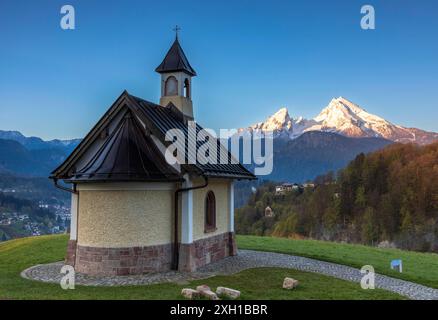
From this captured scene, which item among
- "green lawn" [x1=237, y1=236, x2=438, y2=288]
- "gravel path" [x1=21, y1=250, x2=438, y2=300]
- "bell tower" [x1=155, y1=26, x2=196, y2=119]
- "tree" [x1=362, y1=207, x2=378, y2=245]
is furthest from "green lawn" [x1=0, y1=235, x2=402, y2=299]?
"tree" [x1=362, y1=207, x2=378, y2=245]

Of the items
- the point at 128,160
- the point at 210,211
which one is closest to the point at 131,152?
the point at 128,160

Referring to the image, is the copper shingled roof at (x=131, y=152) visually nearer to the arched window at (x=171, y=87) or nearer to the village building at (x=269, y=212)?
the arched window at (x=171, y=87)

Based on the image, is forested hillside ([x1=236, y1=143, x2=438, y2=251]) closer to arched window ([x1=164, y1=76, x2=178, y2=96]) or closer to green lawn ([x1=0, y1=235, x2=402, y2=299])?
arched window ([x1=164, y1=76, x2=178, y2=96])

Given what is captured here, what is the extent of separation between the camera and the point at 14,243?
76.3 feet

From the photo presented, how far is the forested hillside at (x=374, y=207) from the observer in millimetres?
65125

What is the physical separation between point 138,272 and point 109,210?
2.14 m

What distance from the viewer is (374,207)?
7212 centimetres

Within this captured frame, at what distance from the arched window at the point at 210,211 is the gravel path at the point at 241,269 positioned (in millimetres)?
1414

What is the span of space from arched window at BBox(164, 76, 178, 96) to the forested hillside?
49.2 meters

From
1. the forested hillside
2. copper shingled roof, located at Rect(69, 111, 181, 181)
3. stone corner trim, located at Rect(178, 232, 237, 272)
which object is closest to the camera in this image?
copper shingled roof, located at Rect(69, 111, 181, 181)

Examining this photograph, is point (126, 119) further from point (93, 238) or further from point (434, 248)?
point (434, 248)

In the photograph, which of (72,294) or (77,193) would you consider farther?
(77,193)

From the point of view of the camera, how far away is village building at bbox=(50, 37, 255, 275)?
13398 mm
